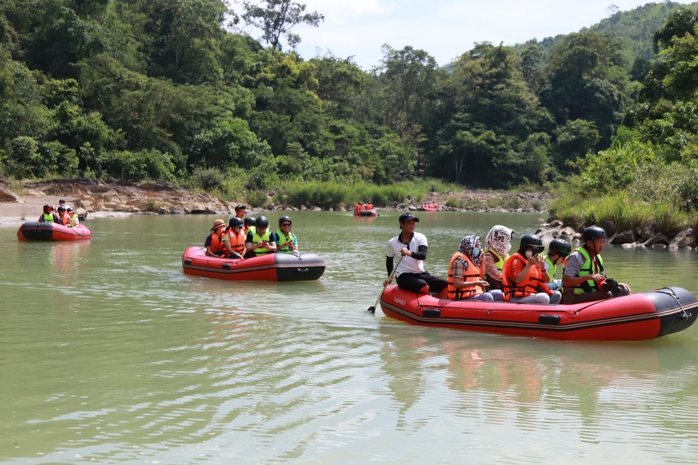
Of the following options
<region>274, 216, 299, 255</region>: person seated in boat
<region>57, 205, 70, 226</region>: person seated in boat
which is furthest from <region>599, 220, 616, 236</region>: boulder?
<region>57, 205, 70, 226</region>: person seated in boat

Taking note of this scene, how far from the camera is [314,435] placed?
4.79m

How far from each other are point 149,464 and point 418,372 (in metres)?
2.83

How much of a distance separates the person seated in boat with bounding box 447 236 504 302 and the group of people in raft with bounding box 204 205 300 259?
14.5 feet

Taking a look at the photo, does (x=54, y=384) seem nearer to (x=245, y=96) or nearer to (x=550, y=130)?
(x=245, y=96)

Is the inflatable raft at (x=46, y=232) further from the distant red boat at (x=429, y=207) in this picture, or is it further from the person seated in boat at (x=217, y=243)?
the distant red boat at (x=429, y=207)

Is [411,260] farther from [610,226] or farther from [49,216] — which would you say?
[610,226]

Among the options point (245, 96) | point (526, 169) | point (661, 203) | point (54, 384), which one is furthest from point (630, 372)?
point (526, 169)

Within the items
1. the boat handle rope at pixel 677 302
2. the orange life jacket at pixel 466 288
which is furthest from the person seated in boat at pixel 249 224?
the boat handle rope at pixel 677 302

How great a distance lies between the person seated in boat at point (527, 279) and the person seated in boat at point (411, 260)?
914 mm

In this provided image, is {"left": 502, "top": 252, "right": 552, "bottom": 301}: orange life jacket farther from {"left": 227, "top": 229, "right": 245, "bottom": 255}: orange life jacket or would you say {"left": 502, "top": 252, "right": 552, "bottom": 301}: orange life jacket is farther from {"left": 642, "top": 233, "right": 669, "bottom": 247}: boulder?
{"left": 642, "top": 233, "right": 669, "bottom": 247}: boulder

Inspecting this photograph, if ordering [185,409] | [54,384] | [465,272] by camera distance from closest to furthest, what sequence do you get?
1. [185,409]
2. [54,384]
3. [465,272]

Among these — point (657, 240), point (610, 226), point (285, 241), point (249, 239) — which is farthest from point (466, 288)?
point (610, 226)

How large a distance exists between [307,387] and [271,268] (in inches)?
245

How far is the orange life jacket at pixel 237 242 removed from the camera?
1291 cm
